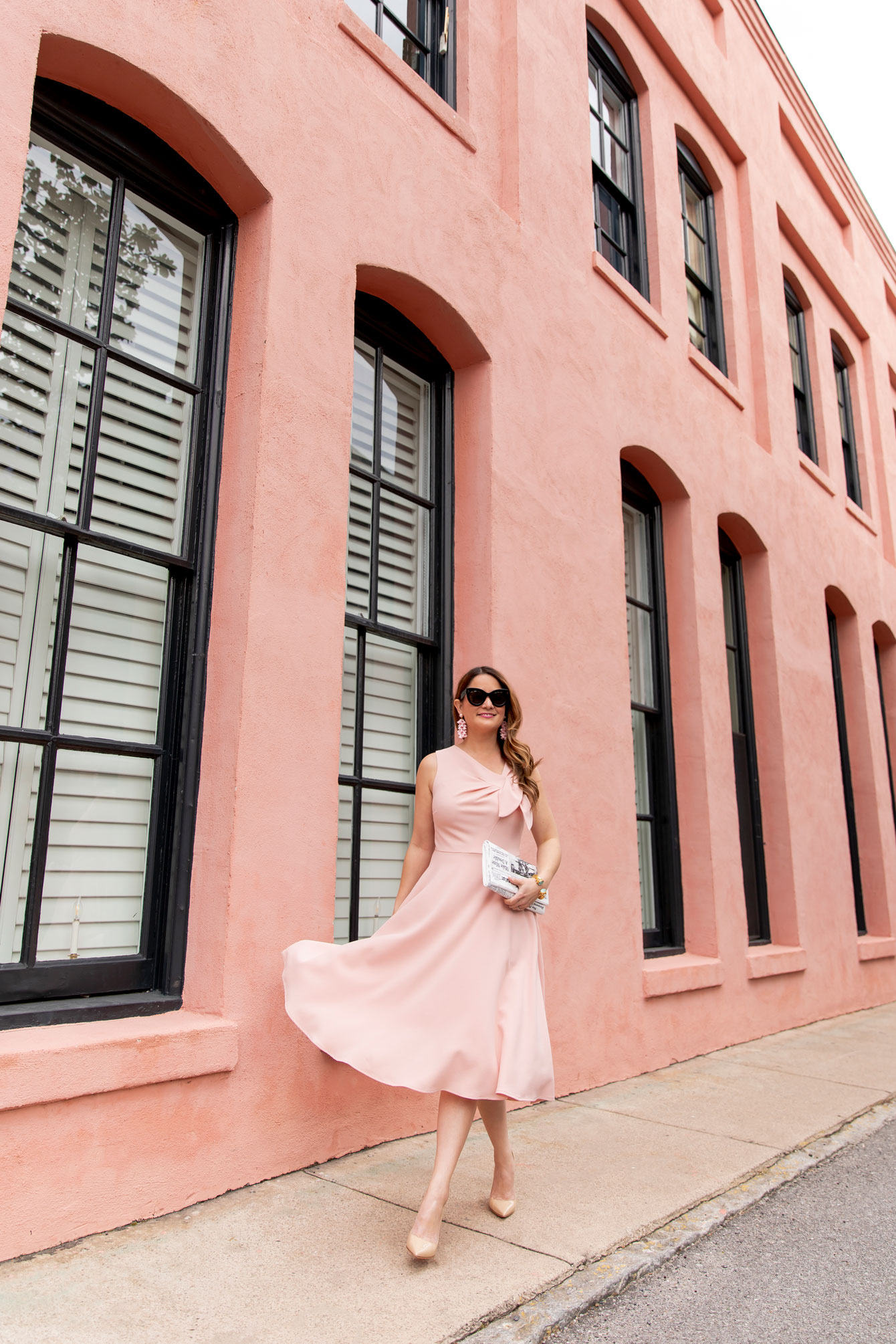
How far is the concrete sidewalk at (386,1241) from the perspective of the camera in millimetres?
2354

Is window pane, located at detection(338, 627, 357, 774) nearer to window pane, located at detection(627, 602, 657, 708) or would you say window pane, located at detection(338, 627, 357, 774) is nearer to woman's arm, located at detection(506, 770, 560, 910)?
woman's arm, located at detection(506, 770, 560, 910)

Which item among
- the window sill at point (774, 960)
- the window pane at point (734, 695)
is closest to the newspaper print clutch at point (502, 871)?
the window sill at point (774, 960)

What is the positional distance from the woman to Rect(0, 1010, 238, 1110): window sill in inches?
12.5

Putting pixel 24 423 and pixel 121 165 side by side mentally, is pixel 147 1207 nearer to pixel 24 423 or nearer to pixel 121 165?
pixel 24 423

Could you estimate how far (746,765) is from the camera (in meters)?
8.01

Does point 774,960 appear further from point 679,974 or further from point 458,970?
point 458,970

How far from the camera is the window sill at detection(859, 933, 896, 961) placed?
9.10 m

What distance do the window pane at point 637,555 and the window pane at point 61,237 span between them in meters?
4.33

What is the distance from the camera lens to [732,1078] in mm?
5480

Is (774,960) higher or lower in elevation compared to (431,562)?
lower

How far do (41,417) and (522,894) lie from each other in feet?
7.95

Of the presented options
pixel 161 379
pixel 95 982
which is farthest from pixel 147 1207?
pixel 161 379

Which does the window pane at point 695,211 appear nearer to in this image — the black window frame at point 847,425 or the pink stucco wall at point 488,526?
the pink stucco wall at point 488,526

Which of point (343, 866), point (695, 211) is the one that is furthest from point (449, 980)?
point (695, 211)
